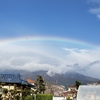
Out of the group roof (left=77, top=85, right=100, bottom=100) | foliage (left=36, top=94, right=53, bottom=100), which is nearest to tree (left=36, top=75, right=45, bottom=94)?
foliage (left=36, top=94, right=53, bottom=100)

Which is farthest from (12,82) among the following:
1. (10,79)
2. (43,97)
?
(43,97)

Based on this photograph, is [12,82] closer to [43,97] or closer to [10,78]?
[10,78]

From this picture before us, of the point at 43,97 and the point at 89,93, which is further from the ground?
the point at 89,93

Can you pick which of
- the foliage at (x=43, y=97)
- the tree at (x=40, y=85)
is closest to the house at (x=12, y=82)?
the foliage at (x=43, y=97)

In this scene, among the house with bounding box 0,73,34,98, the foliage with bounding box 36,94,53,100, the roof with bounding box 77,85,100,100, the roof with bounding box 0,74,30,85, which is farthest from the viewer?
the roof with bounding box 0,74,30,85

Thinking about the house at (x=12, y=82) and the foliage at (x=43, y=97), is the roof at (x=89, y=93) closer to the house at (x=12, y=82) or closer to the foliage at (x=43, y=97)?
the foliage at (x=43, y=97)

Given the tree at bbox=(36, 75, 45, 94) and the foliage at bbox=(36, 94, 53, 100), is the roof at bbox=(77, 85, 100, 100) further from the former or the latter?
the tree at bbox=(36, 75, 45, 94)

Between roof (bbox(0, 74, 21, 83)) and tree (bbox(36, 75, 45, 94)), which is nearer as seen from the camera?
roof (bbox(0, 74, 21, 83))

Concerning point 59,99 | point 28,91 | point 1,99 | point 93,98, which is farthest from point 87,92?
point 59,99

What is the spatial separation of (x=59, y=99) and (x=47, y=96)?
47.1ft

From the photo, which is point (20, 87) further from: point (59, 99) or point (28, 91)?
point (59, 99)

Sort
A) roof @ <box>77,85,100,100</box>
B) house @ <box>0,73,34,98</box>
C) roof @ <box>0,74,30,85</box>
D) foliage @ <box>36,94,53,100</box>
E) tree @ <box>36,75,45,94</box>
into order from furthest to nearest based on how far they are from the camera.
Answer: tree @ <box>36,75,45,94</box> < roof @ <box>0,74,30,85</box> < foliage @ <box>36,94,53,100</box> < house @ <box>0,73,34,98</box> < roof @ <box>77,85,100,100</box>

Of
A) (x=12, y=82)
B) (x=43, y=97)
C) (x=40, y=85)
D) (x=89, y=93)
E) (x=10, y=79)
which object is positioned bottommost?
(x=43, y=97)

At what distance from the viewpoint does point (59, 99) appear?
2943 inches
